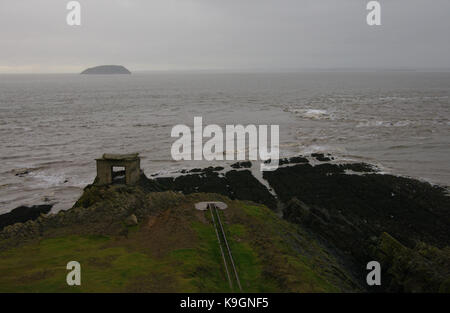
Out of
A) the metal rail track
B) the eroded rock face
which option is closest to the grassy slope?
the metal rail track

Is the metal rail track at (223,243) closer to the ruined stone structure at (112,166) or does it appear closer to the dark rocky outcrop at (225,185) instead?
the ruined stone structure at (112,166)

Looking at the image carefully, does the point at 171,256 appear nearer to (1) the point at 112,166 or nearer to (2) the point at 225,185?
(1) the point at 112,166

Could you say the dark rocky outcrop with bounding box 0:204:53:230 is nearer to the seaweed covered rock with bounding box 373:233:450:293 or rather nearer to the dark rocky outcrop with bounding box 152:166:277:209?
the dark rocky outcrop with bounding box 152:166:277:209

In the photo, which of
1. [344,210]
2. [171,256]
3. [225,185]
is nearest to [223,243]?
[171,256]

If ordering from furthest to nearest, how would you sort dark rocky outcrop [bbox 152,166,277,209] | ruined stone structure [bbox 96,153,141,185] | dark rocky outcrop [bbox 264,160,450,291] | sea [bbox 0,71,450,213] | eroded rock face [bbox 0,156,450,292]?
sea [bbox 0,71,450,213], dark rocky outcrop [bbox 152,166,277,209], ruined stone structure [bbox 96,153,141,185], dark rocky outcrop [bbox 264,160,450,291], eroded rock face [bbox 0,156,450,292]

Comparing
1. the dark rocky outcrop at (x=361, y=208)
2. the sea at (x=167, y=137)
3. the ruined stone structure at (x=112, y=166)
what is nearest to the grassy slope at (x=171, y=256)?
the dark rocky outcrop at (x=361, y=208)
